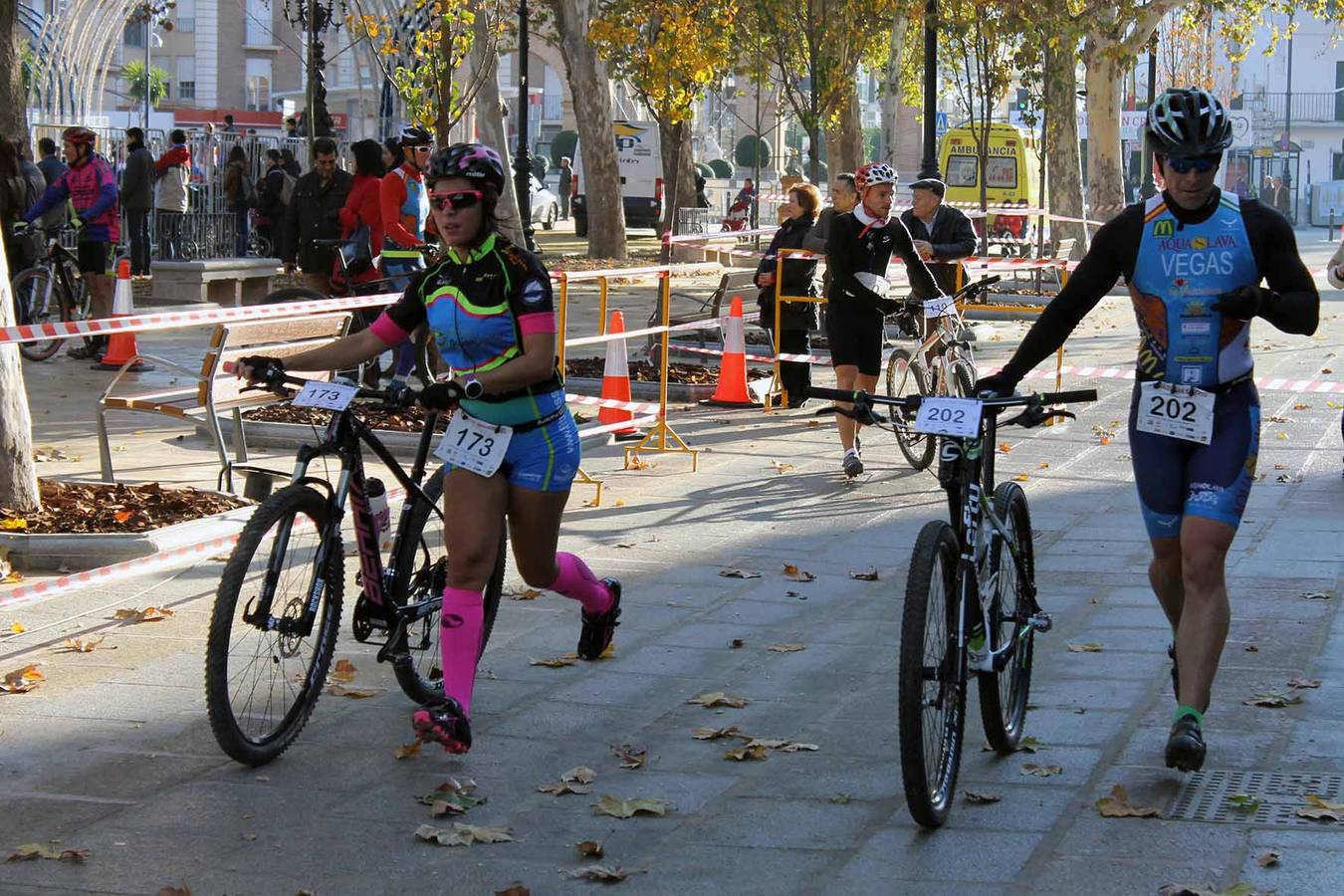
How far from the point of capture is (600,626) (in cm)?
664

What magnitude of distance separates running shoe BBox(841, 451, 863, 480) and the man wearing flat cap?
187 centimetres

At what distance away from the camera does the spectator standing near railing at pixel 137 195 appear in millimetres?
23656

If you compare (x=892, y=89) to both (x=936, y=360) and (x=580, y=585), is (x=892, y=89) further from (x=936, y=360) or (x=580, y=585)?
(x=580, y=585)

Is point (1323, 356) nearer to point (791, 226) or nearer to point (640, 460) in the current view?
point (791, 226)

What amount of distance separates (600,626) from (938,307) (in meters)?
5.22

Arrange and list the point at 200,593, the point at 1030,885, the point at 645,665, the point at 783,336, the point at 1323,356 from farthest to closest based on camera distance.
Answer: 1. the point at 1323,356
2. the point at 783,336
3. the point at 200,593
4. the point at 645,665
5. the point at 1030,885

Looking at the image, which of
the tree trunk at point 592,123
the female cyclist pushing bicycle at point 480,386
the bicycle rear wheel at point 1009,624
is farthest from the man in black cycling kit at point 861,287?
the tree trunk at point 592,123

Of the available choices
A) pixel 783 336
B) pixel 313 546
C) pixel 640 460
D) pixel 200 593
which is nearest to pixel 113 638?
pixel 200 593

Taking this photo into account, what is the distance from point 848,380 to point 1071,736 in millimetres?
5553

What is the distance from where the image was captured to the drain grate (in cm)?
508

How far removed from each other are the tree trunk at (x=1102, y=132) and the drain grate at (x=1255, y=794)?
95.0 feet

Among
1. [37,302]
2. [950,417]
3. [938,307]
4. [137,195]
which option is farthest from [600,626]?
[137,195]

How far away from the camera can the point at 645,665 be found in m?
6.93

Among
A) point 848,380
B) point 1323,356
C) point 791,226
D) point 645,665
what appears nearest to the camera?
point 645,665
